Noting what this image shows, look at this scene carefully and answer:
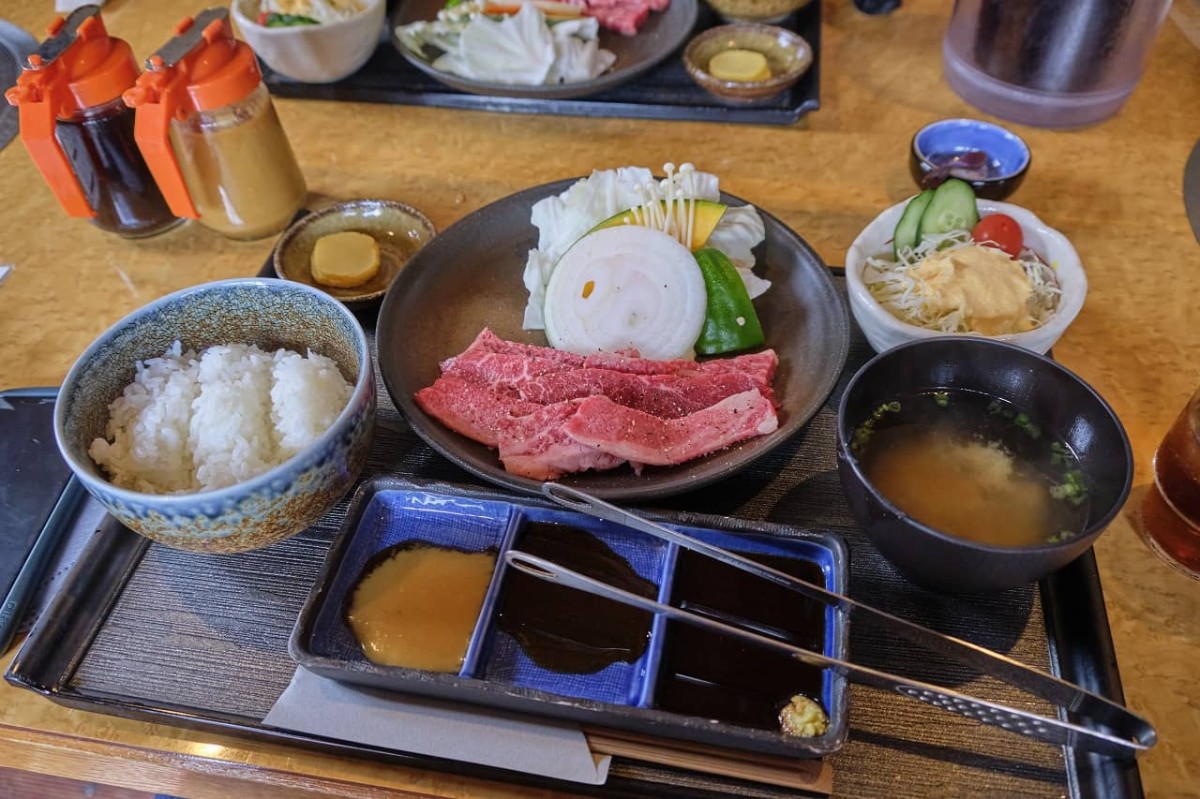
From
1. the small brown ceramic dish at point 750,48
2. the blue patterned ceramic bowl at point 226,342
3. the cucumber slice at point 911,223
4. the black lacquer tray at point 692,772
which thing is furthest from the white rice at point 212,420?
the small brown ceramic dish at point 750,48

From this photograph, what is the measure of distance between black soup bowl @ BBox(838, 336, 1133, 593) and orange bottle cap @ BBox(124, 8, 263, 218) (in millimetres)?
1478

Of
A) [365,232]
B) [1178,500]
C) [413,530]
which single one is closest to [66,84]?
[365,232]

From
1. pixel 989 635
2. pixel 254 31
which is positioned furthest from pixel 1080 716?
pixel 254 31

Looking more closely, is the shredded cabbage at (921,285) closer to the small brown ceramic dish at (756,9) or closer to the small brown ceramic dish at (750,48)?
the small brown ceramic dish at (750,48)

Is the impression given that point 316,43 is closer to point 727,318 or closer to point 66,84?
point 66,84

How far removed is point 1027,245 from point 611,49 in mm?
1415

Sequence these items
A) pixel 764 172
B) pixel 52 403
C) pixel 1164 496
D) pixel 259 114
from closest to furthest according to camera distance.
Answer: pixel 1164 496 → pixel 52 403 → pixel 259 114 → pixel 764 172

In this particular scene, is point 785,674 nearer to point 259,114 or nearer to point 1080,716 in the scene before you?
point 1080,716

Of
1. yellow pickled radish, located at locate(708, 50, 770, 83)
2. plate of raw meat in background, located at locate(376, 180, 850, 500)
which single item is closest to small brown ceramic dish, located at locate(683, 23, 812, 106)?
yellow pickled radish, located at locate(708, 50, 770, 83)

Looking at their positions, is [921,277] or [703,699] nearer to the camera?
[703,699]

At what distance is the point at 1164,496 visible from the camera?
1.42m

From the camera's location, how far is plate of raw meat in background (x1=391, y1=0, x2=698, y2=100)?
2363 millimetres

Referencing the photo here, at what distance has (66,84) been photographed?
71.1 inches

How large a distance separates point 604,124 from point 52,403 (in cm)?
161
